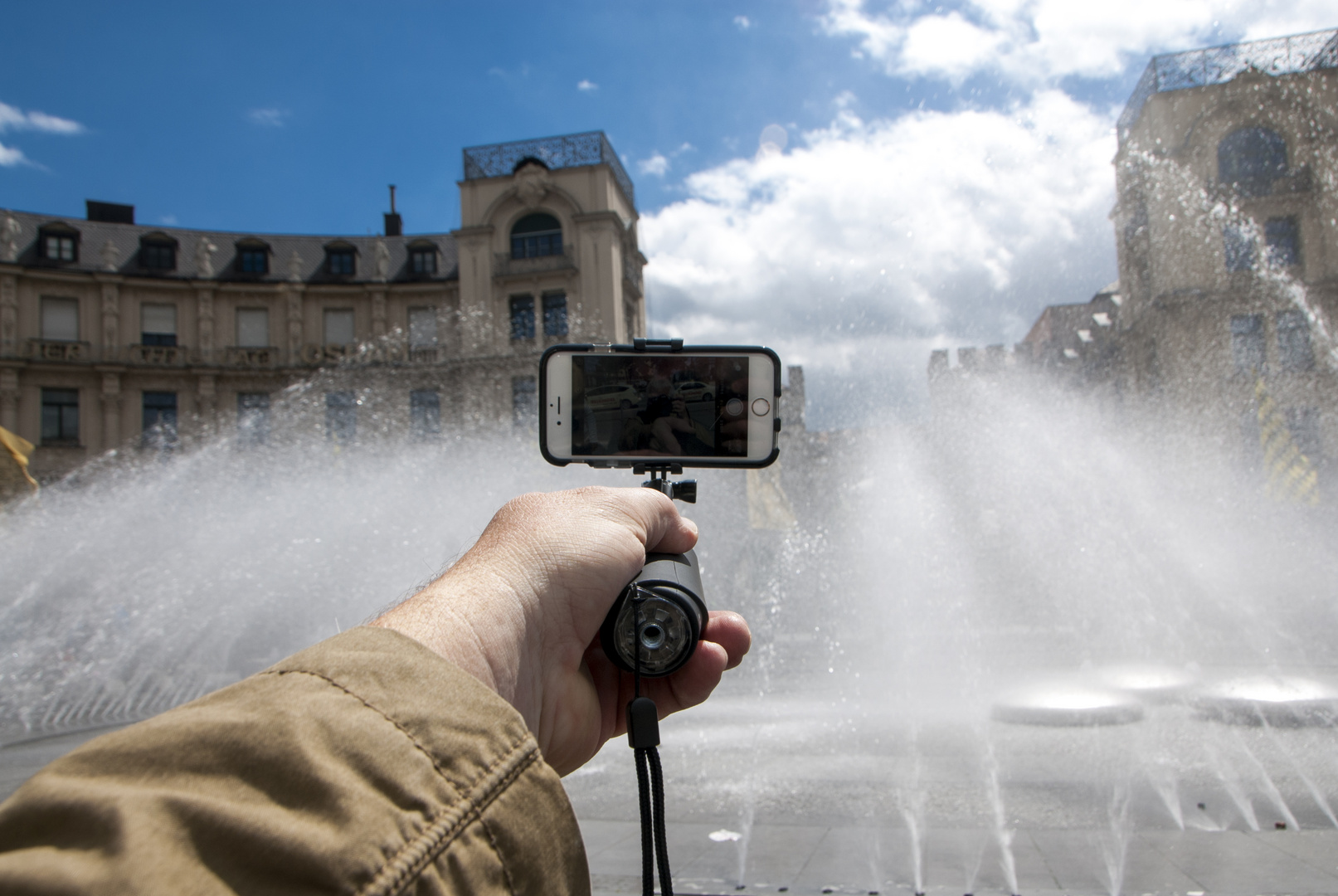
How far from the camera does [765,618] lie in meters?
14.7

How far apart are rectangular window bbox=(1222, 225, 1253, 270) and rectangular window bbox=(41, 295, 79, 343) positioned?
40.7 m

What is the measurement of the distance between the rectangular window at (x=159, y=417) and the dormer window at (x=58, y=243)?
6522mm

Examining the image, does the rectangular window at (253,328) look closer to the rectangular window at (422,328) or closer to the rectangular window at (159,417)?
the rectangular window at (159,417)

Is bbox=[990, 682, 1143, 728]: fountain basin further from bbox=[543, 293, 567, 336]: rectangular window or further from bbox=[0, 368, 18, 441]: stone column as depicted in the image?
bbox=[0, 368, 18, 441]: stone column

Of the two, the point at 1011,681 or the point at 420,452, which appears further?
the point at 420,452

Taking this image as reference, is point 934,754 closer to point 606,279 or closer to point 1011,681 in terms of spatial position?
point 1011,681

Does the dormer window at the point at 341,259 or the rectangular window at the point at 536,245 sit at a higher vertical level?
the dormer window at the point at 341,259

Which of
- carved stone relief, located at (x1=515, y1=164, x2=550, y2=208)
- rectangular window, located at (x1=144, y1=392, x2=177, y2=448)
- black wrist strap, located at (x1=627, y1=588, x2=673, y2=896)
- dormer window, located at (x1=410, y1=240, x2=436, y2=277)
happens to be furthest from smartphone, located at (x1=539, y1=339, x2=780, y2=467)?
rectangular window, located at (x1=144, y1=392, x2=177, y2=448)

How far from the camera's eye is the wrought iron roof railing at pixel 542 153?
32.0m

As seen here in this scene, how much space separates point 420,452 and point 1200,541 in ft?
51.6

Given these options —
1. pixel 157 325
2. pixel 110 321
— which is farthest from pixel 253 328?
pixel 110 321

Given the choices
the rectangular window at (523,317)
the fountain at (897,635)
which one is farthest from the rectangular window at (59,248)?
the fountain at (897,635)

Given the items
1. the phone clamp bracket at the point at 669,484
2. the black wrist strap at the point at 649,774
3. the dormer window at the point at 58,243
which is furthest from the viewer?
the dormer window at the point at 58,243

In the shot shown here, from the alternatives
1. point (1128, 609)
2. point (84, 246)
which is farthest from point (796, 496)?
point (84, 246)
